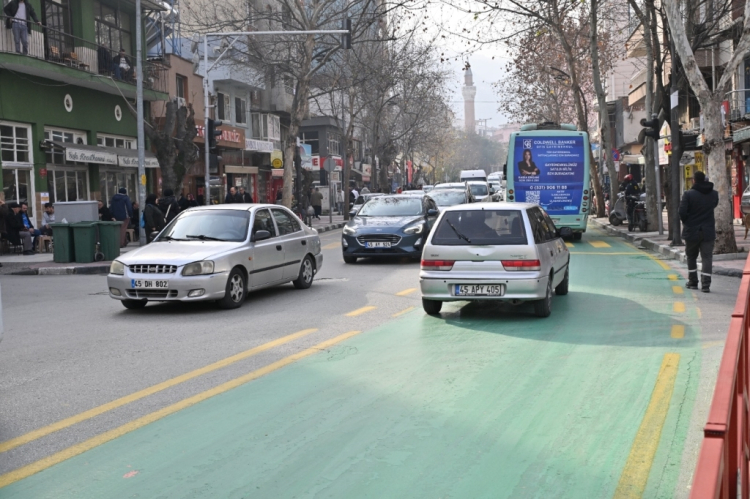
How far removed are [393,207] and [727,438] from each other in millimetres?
17886

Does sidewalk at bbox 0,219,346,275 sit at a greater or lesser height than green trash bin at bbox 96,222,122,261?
lesser

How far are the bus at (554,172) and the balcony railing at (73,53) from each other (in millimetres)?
13927

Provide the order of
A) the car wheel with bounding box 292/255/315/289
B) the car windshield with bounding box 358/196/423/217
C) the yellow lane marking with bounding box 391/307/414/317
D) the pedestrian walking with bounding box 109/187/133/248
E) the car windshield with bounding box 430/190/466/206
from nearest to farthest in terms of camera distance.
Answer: the yellow lane marking with bounding box 391/307/414/317 < the car wheel with bounding box 292/255/315/289 < the car windshield with bounding box 358/196/423/217 < the pedestrian walking with bounding box 109/187/133/248 < the car windshield with bounding box 430/190/466/206

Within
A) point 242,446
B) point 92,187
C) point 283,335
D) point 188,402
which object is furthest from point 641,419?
point 92,187

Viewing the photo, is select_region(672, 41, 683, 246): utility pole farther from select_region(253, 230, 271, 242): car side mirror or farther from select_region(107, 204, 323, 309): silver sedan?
select_region(253, 230, 271, 242): car side mirror

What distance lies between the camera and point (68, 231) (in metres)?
20.3

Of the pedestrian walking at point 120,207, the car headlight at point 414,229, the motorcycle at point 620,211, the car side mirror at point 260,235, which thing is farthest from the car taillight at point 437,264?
the motorcycle at point 620,211

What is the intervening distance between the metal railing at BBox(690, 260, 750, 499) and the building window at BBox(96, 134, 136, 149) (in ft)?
95.9

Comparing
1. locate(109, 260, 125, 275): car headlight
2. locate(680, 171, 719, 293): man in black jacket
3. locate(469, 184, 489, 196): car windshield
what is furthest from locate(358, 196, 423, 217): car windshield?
locate(469, 184, 489, 196): car windshield

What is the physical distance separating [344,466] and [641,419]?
222 centimetres

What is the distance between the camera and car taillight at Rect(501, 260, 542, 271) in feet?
34.1

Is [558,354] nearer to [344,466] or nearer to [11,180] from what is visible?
[344,466]

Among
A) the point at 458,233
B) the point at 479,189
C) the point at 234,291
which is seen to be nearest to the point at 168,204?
the point at 234,291

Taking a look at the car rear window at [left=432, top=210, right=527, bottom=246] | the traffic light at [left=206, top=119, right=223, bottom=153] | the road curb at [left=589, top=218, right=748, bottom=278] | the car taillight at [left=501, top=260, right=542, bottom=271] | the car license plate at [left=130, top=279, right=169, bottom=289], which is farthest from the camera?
the traffic light at [left=206, top=119, right=223, bottom=153]
